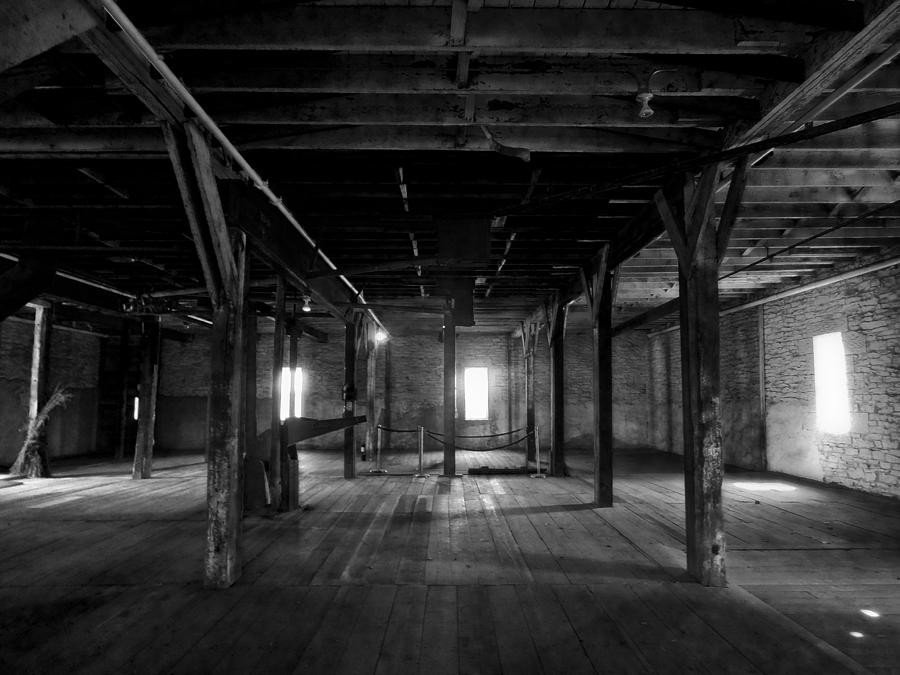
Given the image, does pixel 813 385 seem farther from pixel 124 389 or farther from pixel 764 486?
pixel 124 389

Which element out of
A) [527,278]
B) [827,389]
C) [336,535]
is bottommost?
[336,535]

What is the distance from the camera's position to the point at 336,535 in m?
5.13

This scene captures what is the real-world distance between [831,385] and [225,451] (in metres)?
9.40

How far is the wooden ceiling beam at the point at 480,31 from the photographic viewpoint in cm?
274

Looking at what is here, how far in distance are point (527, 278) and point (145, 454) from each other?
7503mm

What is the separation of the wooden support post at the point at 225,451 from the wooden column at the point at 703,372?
142 inches

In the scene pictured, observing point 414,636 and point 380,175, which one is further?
point 380,175

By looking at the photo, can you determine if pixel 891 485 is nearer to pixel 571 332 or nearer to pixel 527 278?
pixel 527 278

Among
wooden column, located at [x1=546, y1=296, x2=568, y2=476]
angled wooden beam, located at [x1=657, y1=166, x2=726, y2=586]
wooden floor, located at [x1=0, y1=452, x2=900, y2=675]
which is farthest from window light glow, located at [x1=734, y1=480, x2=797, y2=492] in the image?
angled wooden beam, located at [x1=657, y1=166, x2=726, y2=586]

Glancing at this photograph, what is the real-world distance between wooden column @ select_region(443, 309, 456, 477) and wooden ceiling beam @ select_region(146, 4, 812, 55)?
20.4ft

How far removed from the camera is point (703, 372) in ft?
13.1

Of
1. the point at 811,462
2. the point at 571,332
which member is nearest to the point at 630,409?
the point at 571,332

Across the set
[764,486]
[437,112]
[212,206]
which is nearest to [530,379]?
[764,486]

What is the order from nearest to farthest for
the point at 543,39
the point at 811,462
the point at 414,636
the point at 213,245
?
the point at 543,39 → the point at 414,636 → the point at 213,245 → the point at 811,462
